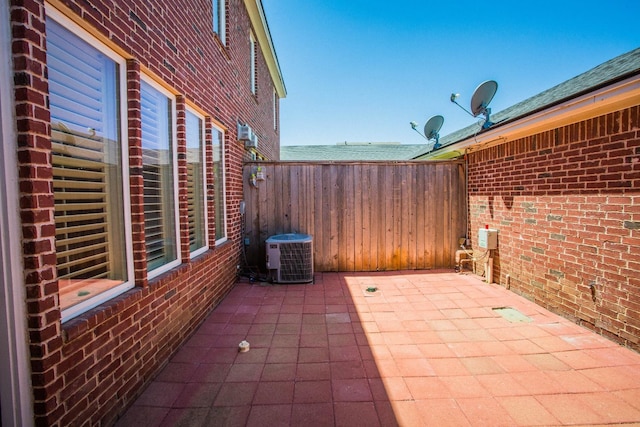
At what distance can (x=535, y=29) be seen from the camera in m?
5.95

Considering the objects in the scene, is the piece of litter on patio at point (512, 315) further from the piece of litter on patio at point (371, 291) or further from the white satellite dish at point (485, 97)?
the white satellite dish at point (485, 97)

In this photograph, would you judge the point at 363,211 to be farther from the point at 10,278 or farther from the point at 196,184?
the point at 10,278

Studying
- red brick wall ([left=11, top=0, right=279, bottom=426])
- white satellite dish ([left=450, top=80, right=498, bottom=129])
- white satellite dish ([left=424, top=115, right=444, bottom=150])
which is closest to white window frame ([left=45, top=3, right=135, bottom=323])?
red brick wall ([left=11, top=0, right=279, bottom=426])

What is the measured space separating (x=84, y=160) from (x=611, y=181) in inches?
182

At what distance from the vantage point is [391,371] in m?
2.49

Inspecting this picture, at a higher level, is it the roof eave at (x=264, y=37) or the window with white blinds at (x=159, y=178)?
the roof eave at (x=264, y=37)

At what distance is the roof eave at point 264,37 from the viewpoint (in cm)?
631

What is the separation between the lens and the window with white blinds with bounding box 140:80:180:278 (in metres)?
2.54

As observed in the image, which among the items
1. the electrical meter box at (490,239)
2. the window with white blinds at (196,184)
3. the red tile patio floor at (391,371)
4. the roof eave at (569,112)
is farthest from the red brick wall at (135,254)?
the electrical meter box at (490,239)

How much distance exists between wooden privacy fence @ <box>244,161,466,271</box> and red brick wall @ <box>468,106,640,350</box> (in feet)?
3.51

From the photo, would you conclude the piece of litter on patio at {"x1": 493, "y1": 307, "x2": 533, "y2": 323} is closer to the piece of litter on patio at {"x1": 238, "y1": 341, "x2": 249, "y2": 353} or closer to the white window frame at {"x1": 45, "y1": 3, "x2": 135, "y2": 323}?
the piece of litter on patio at {"x1": 238, "y1": 341, "x2": 249, "y2": 353}

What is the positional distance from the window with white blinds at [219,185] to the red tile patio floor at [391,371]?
118 cm

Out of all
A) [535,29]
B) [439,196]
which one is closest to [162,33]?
[439,196]

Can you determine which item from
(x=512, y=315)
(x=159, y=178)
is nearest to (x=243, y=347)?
(x=159, y=178)
